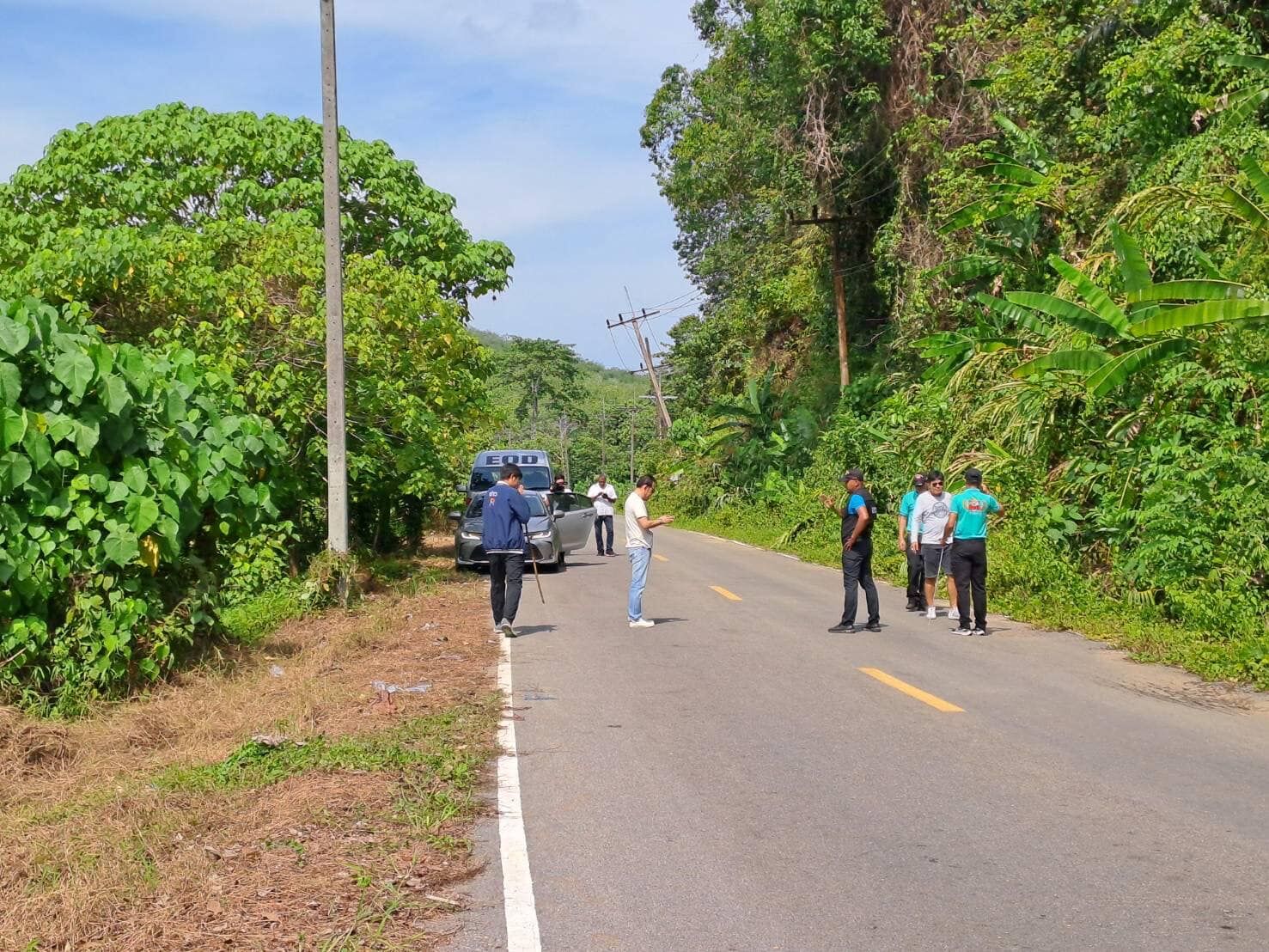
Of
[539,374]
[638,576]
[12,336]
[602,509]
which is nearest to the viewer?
[12,336]

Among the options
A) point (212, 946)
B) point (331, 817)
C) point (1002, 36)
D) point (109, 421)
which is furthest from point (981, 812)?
point (1002, 36)

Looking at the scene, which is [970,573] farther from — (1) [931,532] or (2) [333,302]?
(2) [333,302]

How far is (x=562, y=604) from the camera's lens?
16938 mm

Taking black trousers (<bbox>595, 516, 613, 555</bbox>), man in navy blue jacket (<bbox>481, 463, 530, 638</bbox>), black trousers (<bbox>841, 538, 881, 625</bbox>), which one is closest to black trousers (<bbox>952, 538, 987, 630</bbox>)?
black trousers (<bbox>841, 538, 881, 625</bbox>)

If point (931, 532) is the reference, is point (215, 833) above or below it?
below

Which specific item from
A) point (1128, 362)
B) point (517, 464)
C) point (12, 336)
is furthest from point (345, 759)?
point (517, 464)

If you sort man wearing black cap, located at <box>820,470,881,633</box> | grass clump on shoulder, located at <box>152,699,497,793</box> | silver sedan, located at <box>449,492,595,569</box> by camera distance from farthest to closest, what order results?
silver sedan, located at <box>449,492,595,569</box>
man wearing black cap, located at <box>820,470,881,633</box>
grass clump on shoulder, located at <box>152,699,497,793</box>

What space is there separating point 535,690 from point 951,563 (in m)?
5.78

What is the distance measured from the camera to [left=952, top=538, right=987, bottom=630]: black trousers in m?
13.7

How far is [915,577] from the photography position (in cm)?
1645

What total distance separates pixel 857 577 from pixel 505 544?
157 inches

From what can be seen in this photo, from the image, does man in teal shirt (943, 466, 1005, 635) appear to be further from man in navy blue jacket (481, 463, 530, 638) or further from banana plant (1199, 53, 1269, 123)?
banana plant (1199, 53, 1269, 123)

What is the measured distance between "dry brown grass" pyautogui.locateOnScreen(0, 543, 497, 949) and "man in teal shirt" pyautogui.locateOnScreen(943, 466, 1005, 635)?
232 inches

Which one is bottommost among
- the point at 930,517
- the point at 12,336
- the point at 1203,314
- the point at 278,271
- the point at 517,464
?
the point at 930,517
